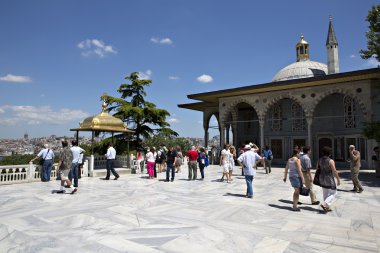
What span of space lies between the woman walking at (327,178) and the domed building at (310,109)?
35.3 feet

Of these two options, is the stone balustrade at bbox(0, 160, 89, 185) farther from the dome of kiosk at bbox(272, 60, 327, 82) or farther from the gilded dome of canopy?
the dome of kiosk at bbox(272, 60, 327, 82)

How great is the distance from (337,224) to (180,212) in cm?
Result: 294

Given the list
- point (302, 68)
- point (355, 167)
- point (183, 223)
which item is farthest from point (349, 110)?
point (183, 223)

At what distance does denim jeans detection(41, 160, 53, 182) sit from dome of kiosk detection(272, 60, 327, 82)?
2199 centimetres

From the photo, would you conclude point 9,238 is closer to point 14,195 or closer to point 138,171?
point 14,195

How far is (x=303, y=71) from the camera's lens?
2489 cm

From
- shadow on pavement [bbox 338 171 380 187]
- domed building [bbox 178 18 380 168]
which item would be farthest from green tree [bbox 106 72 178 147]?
shadow on pavement [bbox 338 171 380 187]

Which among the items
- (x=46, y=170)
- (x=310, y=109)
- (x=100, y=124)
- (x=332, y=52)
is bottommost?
(x=46, y=170)

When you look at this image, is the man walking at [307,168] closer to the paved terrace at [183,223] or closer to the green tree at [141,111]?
the paved terrace at [183,223]

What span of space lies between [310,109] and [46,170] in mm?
15021

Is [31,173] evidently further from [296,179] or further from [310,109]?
[310,109]

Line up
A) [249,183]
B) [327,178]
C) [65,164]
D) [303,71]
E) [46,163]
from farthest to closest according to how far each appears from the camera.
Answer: [303,71], [46,163], [65,164], [249,183], [327,178]

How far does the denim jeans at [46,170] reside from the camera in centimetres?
1016

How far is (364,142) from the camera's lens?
1608 centimetres
